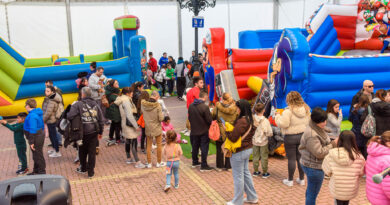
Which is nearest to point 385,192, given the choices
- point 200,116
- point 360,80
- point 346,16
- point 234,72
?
point 200,116

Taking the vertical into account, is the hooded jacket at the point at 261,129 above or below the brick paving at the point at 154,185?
above

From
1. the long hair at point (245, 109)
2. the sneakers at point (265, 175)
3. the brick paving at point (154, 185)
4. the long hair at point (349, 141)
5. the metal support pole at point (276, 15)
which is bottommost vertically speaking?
the brick paving at point (154, 185)

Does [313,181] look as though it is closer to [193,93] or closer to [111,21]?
[193,93]

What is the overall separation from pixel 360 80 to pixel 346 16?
130 inches

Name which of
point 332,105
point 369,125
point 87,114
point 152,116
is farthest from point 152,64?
point 369,125

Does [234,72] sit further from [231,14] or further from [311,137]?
[231,14]

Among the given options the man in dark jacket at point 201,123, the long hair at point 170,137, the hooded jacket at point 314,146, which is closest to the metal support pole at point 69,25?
the man in dark jacket at point 201,123

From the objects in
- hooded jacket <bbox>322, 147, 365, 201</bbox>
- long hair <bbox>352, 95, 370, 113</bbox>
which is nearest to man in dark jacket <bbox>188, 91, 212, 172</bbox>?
long hair <bbox>352, 95, 370, 113</bbox>

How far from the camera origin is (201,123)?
6.08 m

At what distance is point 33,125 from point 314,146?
13.9 feet

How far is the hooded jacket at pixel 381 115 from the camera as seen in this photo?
17.0 feet

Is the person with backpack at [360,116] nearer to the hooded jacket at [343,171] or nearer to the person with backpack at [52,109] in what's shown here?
the hooded jacket at [343,171]

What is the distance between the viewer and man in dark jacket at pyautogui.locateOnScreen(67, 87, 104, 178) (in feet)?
19.1

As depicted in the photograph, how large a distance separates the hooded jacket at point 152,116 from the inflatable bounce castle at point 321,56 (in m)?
2.41
